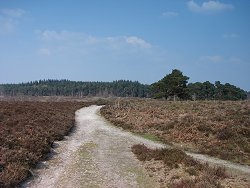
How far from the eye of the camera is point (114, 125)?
37.2 meters

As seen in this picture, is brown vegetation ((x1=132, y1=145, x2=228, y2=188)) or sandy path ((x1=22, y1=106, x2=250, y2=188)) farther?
sandy path ((x1=22, y1=106, x2=250, y2=188))

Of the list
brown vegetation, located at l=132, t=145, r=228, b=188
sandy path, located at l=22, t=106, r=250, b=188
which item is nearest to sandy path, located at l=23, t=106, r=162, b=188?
sandy path, located at l=22, t=106, r=250, b=188

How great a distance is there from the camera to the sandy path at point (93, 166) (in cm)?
1589

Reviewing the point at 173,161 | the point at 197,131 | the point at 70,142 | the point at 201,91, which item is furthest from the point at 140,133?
the point at 201,91

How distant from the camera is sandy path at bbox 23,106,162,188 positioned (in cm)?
1589

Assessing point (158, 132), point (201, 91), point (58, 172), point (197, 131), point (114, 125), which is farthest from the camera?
point (201, 91)

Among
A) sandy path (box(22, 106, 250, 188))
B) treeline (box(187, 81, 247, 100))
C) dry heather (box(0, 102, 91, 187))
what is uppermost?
treeline (box(187, 81, 247, 100))

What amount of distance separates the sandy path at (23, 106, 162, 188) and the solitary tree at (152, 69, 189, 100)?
56.4 m

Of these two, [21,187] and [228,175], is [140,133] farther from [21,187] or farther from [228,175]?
[21,187]

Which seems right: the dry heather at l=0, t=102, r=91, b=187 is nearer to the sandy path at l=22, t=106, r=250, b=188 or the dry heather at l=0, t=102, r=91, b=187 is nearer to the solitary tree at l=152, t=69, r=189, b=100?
the sandy path at l=22, t=106, r=250, b=188

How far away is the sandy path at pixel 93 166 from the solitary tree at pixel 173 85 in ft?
185

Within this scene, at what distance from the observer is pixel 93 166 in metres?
18.7

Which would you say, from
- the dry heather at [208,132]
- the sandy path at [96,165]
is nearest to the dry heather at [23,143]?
the sandy path at [96,165]

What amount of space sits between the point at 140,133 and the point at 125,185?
52.1 feet
